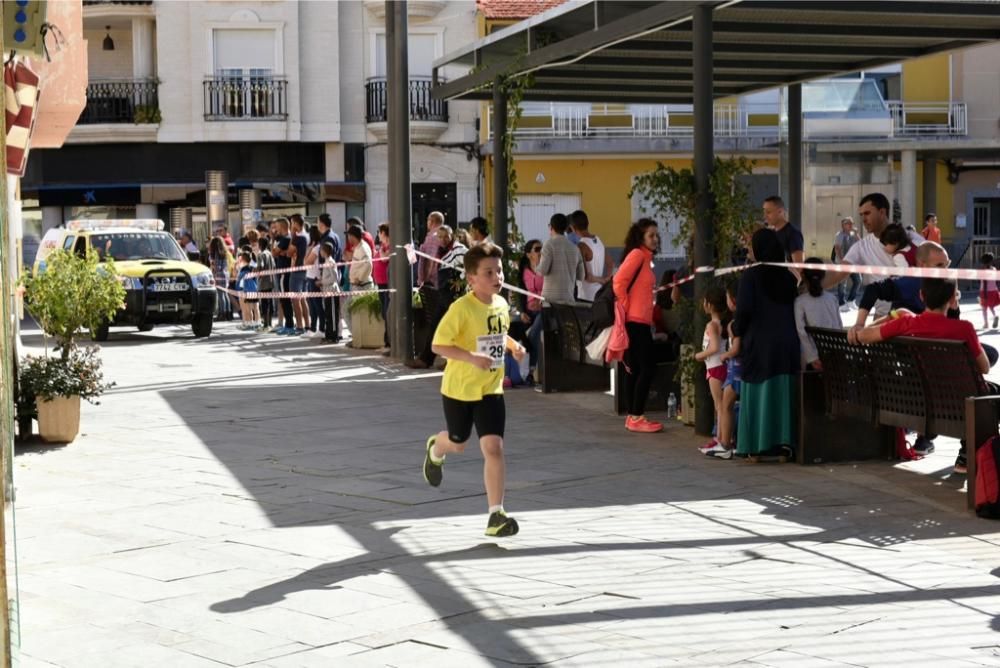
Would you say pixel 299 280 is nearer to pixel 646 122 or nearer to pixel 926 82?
pixel 646 122

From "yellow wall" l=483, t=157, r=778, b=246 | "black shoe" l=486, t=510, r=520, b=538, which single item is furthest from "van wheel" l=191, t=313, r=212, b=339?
"yellow wall" l=483, t=157, r=778, b=246

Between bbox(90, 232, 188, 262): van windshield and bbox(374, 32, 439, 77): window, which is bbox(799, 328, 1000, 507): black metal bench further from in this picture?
bbox(374, 32, 439, 77): window

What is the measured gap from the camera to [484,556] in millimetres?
7930

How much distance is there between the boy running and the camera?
8352mm

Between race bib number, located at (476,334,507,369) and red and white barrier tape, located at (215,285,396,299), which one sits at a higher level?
race bib number, located at (476,334,507,369)

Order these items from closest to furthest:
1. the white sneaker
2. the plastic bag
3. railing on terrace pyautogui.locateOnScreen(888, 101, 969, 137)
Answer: the white sneaker
the plastic bag
railing on terrace pyautogui.locateOnScreen(888, 101, 969, 137)

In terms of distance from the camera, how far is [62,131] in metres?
15.6

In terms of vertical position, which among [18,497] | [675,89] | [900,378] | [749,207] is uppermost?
[675,89]

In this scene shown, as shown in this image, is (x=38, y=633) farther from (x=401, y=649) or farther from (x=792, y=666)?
(x=792, y=666)

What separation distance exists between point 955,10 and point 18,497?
27.4 feet

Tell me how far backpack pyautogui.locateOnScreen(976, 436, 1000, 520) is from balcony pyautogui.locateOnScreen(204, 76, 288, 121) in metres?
33.5

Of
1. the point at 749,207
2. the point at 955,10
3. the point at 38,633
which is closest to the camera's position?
the point at 38,633

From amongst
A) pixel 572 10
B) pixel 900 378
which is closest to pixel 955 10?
pixel 572 10

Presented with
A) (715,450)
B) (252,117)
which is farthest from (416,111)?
(715,450)
